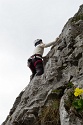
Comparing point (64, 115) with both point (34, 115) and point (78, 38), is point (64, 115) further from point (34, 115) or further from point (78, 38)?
point (78, 38)

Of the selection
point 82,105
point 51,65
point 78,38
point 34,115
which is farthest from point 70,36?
point 82,105

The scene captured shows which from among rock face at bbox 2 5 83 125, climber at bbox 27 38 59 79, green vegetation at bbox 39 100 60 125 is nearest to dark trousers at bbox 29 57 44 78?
climber at bbox 27 38 59 79

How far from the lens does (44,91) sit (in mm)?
11453

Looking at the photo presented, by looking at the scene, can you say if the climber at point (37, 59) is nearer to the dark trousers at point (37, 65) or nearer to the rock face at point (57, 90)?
the dark trousers at point (37, 65)

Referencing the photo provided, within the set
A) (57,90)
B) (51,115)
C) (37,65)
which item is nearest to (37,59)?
(37,65)

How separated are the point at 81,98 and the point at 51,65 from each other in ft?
12.6

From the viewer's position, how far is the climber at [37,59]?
1397 centimetres

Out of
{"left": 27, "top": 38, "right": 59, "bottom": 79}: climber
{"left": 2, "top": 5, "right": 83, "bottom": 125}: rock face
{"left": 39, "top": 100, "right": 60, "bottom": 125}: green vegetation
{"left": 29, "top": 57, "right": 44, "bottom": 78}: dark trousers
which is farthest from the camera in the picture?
{"left": 27, "top": 38, "right": 59, "bottom": 79}: climber

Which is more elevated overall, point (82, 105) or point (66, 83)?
point (66, 83)

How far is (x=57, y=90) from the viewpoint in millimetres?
10578

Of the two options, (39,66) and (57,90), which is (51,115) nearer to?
(57,90)

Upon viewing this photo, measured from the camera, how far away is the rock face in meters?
9.26

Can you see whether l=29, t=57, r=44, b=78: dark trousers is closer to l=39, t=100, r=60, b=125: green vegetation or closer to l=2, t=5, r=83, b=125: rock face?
l=2, t=5, r=83, b=125: rock face

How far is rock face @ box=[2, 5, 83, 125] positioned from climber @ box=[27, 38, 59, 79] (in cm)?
100
